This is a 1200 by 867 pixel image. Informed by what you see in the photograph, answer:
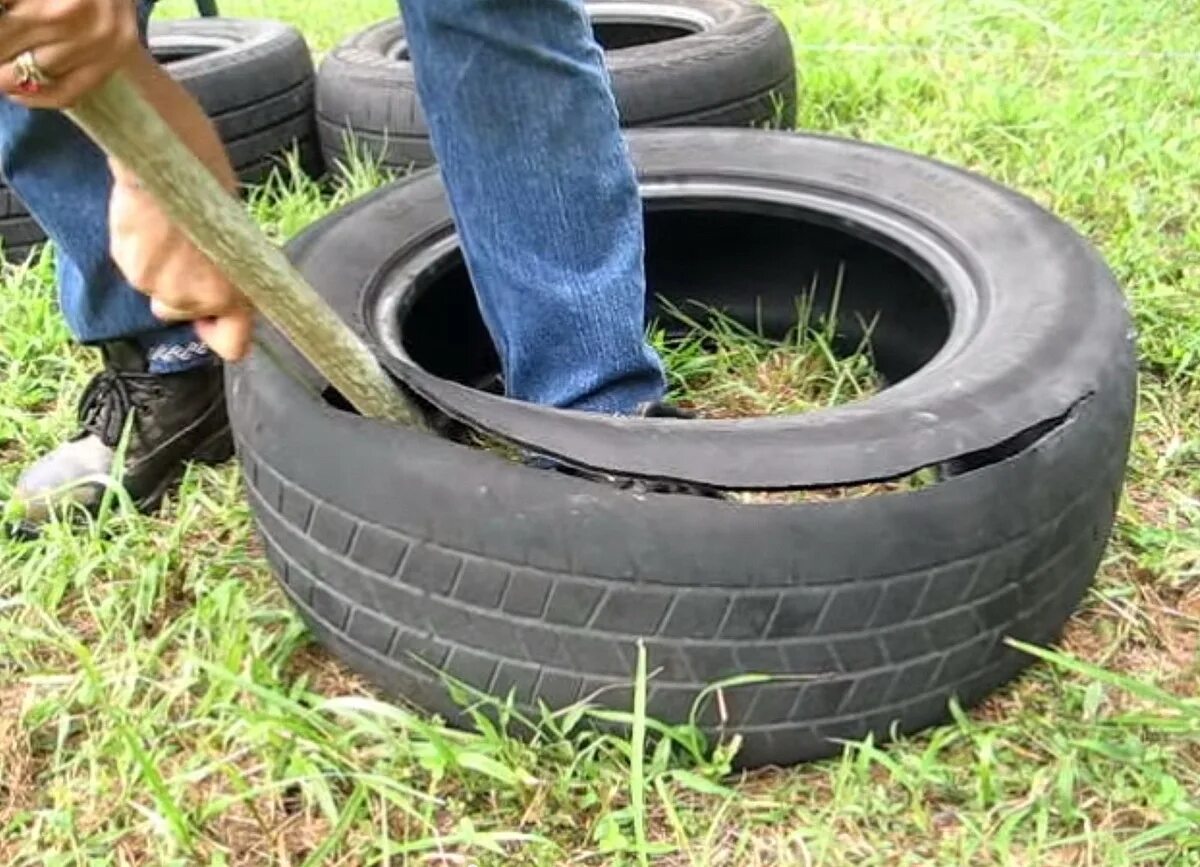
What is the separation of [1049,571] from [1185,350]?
2.34 ft

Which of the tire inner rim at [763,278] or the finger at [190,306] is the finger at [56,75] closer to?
the finger at [190,306]

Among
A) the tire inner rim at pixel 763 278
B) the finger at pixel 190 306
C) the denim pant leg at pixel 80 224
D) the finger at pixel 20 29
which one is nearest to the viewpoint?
the finger at pixel 20 29

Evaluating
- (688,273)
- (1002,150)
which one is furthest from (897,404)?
(1002,150)

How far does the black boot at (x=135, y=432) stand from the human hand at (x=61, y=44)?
95 cm

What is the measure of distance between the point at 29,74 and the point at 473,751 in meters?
0.70

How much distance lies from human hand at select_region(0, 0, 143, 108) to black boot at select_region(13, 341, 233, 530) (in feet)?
3.12

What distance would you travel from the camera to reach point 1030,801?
1303 millimetres

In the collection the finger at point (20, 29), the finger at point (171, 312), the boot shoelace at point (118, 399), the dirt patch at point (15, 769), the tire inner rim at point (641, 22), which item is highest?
the finger at point (20, 29)

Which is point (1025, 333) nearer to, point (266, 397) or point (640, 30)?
point (266, 397)

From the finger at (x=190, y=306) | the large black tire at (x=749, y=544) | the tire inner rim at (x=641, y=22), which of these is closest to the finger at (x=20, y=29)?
the finger at (x=190, y=306)

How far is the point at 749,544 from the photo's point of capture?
49.1 inches

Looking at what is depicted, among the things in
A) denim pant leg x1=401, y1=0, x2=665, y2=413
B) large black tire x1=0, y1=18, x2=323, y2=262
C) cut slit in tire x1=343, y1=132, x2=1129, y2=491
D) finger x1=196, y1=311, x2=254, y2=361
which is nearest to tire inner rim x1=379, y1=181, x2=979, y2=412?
cut slit in tire x1=343, y1=132, x2=1129, y2=491

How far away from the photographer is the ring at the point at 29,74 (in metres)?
0.84

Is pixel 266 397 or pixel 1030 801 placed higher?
pixel 266 397
